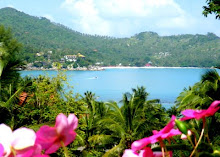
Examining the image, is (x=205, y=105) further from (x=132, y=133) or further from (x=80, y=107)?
(x=80, y=107)

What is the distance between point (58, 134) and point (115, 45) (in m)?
158

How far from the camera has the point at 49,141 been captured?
535 mm

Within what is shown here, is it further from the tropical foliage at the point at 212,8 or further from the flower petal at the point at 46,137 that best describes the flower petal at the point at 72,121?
the tropical foliage at the point at 212,8

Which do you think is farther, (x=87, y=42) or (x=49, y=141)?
(x=87, y=42)

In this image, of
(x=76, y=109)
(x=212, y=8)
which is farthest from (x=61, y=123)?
(x=76, y=109)

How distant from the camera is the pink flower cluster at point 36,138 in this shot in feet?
1.64

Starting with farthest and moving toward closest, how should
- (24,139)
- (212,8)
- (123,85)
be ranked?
(123,85) < (212,8) < (24,139)

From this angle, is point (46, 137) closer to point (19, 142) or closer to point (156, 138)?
point (19, 142)

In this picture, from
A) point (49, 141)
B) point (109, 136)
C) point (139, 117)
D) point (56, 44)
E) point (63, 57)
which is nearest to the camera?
point (49, 141)

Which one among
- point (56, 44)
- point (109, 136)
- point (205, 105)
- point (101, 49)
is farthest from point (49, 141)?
point (101, 49)

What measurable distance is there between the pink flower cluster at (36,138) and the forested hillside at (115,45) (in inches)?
4543

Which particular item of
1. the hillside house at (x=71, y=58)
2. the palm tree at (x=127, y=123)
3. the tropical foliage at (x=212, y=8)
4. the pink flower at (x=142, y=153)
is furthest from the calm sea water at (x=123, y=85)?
the pink flower at (x=142, y=153)

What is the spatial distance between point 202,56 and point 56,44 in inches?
2432

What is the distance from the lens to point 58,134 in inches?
20.8
